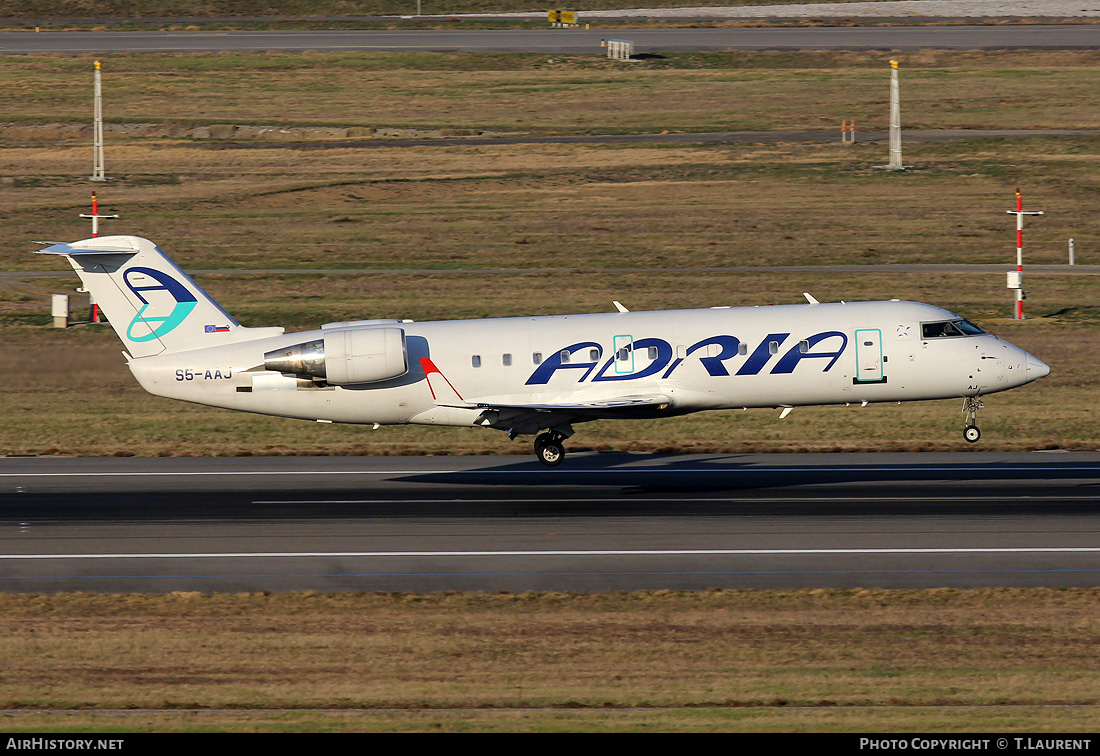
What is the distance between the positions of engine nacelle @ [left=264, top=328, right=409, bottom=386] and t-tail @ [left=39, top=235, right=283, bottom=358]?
59.1 inches

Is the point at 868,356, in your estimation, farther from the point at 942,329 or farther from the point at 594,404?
the point at 594,404

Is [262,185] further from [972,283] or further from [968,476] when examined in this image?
[968,476]

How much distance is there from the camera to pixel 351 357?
98.8 ft

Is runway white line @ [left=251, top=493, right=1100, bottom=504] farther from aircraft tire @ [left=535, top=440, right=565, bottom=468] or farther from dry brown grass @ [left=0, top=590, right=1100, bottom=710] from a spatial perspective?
dry brown grass @ [left=0, top=590, right=1100, bottom=710]

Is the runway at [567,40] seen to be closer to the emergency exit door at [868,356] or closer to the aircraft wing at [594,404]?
the emergency exit door at [868,356]

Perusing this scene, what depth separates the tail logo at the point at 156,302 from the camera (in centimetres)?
3103


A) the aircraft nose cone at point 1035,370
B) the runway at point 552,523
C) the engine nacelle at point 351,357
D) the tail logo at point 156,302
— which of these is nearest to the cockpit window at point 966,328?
the aircraft nose cone at point 1035,370

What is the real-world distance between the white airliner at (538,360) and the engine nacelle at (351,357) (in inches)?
1.1

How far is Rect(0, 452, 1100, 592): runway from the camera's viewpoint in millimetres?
23797

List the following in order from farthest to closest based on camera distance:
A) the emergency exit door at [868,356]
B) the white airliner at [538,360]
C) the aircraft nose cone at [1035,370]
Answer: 1. the aircraft nose cone at [1035,370]
2. the emergency exit door at [868,356]
3. the white airliner at [538,360]

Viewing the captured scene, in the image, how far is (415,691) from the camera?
18.3m

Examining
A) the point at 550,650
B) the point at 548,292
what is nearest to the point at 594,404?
the point at 550,650

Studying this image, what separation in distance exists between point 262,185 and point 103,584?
49324 mm

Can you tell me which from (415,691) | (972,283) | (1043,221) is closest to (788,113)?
(1043,221)
